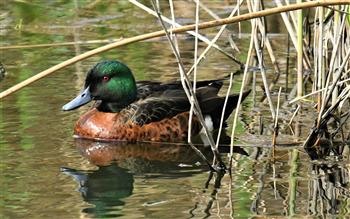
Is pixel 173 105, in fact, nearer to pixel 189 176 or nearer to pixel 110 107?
pixel 110 107

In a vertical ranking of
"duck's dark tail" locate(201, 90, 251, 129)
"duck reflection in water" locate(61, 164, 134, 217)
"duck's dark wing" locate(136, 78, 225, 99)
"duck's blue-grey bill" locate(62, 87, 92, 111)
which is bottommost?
"duck reflection in water" locate(61, 164, 134, 217)

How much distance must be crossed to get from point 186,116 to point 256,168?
56.2 inches

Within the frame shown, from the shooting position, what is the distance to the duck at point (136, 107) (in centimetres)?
870

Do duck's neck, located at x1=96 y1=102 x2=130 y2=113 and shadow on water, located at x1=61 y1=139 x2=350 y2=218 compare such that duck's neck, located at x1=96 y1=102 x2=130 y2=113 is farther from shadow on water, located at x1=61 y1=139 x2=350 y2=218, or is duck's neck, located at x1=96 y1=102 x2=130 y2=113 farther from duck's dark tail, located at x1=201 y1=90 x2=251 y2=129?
duck's dark tail, located at x1=201 y1=90 x2=251 y2=129

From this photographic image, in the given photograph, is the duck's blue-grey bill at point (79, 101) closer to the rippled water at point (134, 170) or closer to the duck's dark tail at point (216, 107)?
the rippled water at point (134, 170)

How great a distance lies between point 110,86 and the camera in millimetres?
8930

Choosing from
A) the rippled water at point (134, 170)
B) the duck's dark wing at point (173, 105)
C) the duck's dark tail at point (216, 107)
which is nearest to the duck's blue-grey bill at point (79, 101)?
the rippled water at point (134, 170)

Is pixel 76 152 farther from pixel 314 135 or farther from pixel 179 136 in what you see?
pixel 314 135

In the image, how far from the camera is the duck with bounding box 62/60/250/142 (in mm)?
8695

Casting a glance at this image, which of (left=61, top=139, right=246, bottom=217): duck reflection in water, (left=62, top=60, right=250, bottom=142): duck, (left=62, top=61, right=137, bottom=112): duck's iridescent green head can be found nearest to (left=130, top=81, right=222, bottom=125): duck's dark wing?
(left=62, top=60, right=250, bottom=142): duck

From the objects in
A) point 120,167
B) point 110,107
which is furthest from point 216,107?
point 120,167

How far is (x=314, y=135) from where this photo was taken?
26.1 ft

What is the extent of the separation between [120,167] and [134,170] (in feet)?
0.44

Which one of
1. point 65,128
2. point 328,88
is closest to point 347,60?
point 328,88
